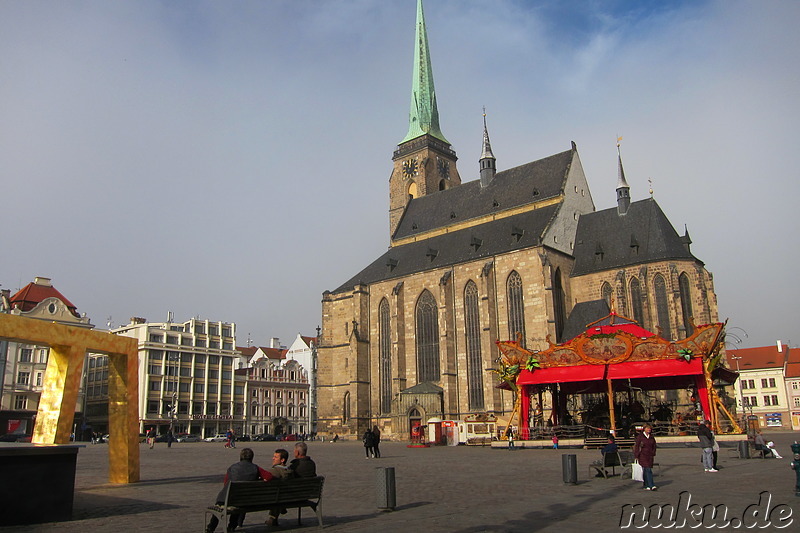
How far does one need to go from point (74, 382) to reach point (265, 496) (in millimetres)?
5839

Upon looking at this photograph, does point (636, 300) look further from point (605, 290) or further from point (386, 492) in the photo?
point (386, 492)

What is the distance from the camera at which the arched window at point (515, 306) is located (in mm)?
44812

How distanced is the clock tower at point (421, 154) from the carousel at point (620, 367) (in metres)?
32.3

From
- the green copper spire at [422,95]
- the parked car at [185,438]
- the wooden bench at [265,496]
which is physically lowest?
the parked car at [185,438]

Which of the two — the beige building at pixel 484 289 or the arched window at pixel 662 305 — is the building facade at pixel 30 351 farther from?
the arched window at pixel 662 305

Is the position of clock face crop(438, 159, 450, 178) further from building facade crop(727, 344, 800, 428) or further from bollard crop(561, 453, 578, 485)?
bollard crop(561, 453, 578, 485)

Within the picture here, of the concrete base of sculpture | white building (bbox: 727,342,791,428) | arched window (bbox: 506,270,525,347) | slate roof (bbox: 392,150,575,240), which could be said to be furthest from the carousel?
white building (bbox: 727,342,791,428)

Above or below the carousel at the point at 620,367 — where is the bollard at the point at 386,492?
below

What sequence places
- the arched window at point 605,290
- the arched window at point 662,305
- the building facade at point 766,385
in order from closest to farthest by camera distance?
1. the arched window at point 662,305
2. the arched window at point 605,290
3. the building facade at point 766,385

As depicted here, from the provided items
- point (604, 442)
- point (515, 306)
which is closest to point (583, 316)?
point (515, 306)

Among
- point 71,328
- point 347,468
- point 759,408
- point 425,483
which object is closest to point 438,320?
point 347,468

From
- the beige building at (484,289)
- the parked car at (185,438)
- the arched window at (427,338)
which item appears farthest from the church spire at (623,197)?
the parked car at (185,438)

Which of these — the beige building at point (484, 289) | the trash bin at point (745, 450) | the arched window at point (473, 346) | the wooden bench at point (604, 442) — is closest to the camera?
the trash bin at point (745, 450)

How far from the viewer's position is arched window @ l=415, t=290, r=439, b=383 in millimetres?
49116
